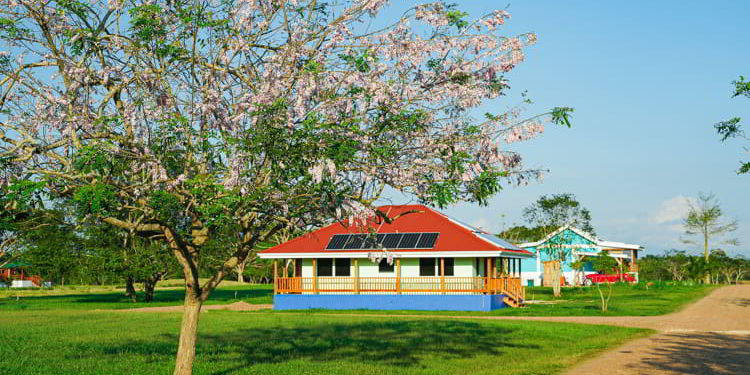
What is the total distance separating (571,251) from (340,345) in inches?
1661

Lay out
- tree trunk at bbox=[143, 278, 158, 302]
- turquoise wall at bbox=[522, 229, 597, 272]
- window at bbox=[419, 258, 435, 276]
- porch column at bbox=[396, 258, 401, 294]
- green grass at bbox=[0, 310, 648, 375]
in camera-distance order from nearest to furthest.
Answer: green grass at bbox=[0, 310, 648, 375] → porch column at bbox=[396, 258, 401, 294] → window at bbox=[419, 258, 435, 276] → tree trunk at bbox=[143, 278, 158, 302] → turquoise wall at bbox=[522, 229, 597, 272]

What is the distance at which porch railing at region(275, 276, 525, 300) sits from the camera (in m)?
37.8

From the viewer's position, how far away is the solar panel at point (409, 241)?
38688 mm

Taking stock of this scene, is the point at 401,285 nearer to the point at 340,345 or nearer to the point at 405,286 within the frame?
the point at 405,286

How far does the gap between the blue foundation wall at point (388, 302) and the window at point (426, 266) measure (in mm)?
1980

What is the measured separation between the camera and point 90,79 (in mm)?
10906

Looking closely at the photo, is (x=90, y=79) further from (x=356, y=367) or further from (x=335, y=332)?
(x=335, y=332)

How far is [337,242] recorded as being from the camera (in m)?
41.0

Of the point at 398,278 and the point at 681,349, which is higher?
the point at 398,278

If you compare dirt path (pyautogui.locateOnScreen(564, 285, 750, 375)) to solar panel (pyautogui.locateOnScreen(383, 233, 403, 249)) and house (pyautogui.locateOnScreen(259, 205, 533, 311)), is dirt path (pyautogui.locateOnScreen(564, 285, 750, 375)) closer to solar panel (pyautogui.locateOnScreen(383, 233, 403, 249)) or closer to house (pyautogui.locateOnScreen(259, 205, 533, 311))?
house (pyautogui.locateOnScreen(259, 205, 533, 311))

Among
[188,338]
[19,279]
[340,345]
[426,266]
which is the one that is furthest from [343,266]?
[19,279]

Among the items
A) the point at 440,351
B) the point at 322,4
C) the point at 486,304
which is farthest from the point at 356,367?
the point at 486,304

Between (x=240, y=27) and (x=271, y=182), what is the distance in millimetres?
2452

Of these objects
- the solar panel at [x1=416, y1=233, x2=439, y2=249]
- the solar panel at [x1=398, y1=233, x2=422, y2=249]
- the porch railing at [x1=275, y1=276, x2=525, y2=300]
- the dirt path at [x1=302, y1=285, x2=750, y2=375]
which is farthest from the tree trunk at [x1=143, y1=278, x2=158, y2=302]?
the dirt path at [x1=302, y1=285, x2=750, y2=375]
